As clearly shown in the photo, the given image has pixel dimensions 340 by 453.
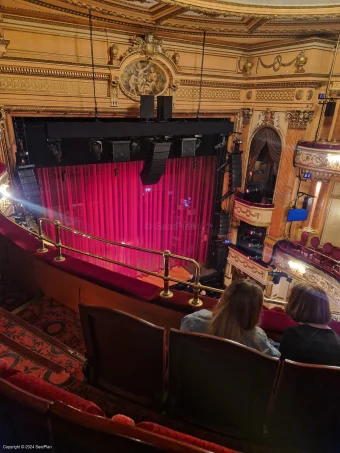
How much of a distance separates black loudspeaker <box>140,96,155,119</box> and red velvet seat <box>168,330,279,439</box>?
586 centimetres

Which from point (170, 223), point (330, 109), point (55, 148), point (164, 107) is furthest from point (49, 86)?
point (330, 109)

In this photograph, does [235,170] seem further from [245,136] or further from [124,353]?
[124,353]

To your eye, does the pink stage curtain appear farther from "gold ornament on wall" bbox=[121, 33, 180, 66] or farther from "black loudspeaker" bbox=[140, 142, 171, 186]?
"gold ornament on wall" bbox=[121, 33, 180, 66]

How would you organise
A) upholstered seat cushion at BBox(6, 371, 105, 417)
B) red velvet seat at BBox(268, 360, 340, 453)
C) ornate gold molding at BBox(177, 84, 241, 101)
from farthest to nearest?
ornate gold molding at BBox(177, 84, 241, 101), red velvet seat at BBox(268, 360, 340, 453), upholstered seat cushion at BBox(6, 371, 105, 417)

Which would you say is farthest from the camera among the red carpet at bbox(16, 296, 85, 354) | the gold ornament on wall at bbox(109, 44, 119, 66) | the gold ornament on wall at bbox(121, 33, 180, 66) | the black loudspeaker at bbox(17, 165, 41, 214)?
the gold ornament on wall at bbox(121, 33, 180, 66)

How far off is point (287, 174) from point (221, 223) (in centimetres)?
231

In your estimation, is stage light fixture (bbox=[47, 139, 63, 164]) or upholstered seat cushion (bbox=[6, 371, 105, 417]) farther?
stage light fixture (bbox=[47, 139, 63, 164])

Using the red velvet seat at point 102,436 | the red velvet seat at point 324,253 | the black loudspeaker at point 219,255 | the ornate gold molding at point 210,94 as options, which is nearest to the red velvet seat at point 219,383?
the red velvet seat at point 102,436

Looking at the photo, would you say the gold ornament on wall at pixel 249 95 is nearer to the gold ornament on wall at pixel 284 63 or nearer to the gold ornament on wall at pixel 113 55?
the gold ornament on wall at pixel 284 63

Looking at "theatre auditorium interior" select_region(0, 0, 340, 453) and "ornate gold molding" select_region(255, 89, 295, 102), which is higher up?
"ornate gold molding" select_region(255, 89, 295, 102)

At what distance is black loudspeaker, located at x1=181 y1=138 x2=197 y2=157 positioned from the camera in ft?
23.9

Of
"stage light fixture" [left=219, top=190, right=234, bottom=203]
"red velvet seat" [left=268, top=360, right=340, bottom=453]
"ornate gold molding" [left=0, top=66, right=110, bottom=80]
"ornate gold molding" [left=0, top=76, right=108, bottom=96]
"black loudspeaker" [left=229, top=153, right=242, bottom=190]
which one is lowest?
"stage light fixture" [left=219, top=190, right=234, bottom=203]

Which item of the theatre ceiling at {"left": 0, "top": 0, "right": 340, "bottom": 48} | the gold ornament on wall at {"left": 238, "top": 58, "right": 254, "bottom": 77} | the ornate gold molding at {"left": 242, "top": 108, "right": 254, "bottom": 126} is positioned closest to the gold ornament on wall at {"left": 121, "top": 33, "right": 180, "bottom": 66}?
the theatre ceiling at {"left": 0, "top": 0, "right": 340, "bottom": 48}

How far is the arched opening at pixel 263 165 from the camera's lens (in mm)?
8031
